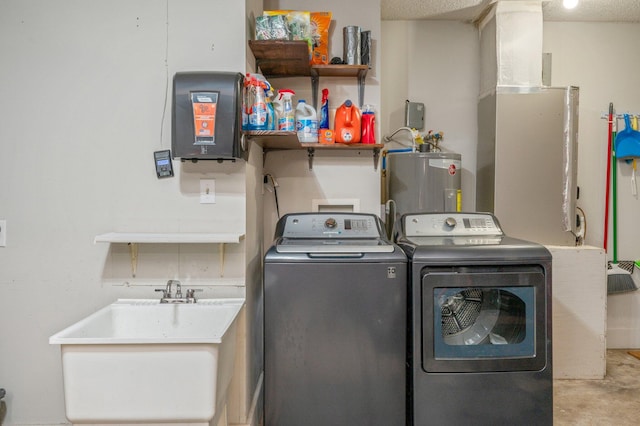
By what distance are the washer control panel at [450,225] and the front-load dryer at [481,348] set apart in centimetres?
36

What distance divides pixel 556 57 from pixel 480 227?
6.77 feet

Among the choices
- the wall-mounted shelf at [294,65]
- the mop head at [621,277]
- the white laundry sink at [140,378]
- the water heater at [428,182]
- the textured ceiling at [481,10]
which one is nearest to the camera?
the white laundry sink at [140,378]

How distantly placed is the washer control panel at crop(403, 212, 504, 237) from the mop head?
5.82 ft

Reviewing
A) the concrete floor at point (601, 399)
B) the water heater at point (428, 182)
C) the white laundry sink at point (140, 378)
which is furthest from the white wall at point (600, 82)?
the white laundry sink at point (140, 378)

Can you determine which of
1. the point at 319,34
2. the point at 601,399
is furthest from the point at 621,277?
the point at 319,34

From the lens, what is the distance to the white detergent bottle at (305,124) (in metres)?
2.38

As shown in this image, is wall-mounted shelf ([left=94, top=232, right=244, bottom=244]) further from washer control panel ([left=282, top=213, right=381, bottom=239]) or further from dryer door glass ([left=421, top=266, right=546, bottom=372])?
dryer door glass ([left=421, top=266, right=546, bottom=372])

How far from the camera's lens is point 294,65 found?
2.33 metres

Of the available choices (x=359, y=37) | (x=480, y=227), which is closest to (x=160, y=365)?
(x=480, y=227)

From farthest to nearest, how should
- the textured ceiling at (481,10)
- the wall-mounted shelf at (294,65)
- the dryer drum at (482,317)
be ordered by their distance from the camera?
1. the textured ceiling at (481,10)
2. the wall-mounted shelf at (294,65)
3. the dryer drum at (482,317)

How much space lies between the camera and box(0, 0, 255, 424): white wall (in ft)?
6.00

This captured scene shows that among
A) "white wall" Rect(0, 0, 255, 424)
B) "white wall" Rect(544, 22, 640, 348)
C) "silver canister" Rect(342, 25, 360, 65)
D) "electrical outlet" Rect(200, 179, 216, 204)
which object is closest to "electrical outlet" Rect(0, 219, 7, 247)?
"white wall" Rect(0, 0, 255, 424)

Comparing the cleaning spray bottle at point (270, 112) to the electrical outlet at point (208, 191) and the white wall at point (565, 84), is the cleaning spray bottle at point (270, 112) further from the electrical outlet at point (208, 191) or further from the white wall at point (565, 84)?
the white wall at point (565, 84)

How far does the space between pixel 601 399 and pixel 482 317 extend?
1.35 m
